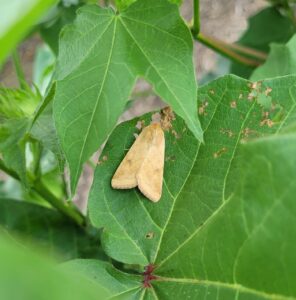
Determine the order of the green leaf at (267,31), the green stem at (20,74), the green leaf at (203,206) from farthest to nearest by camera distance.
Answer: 1. the green leaf at (267,31)
2. the green stem at (20,74)
3. the green leaf at (203,206)

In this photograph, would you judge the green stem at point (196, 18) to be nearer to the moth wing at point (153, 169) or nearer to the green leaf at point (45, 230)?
the moth wing at point (153, 169)

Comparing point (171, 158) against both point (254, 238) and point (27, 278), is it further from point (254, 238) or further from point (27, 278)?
point (27, 278)

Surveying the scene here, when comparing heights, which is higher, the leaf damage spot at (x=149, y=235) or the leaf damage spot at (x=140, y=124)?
the leaf damage spot at (x=140, y=124)

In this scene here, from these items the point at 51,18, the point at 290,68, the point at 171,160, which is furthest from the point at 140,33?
the point at 51,18

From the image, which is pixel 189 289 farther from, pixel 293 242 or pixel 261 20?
pixel 261 20

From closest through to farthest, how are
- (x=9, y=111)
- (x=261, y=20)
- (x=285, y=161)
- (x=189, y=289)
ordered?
(x=285, y=161) < (x=189, y=289) < (x=9, y=111) < (x=261, y=20)

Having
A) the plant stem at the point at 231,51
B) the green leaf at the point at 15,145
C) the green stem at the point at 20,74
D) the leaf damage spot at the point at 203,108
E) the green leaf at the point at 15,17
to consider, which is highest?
the green leaf at the point at 15,17

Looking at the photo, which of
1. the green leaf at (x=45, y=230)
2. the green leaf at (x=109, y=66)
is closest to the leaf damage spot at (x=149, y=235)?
the green leaf at (x=109, y=66)

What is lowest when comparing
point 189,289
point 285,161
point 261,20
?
point 261,20
